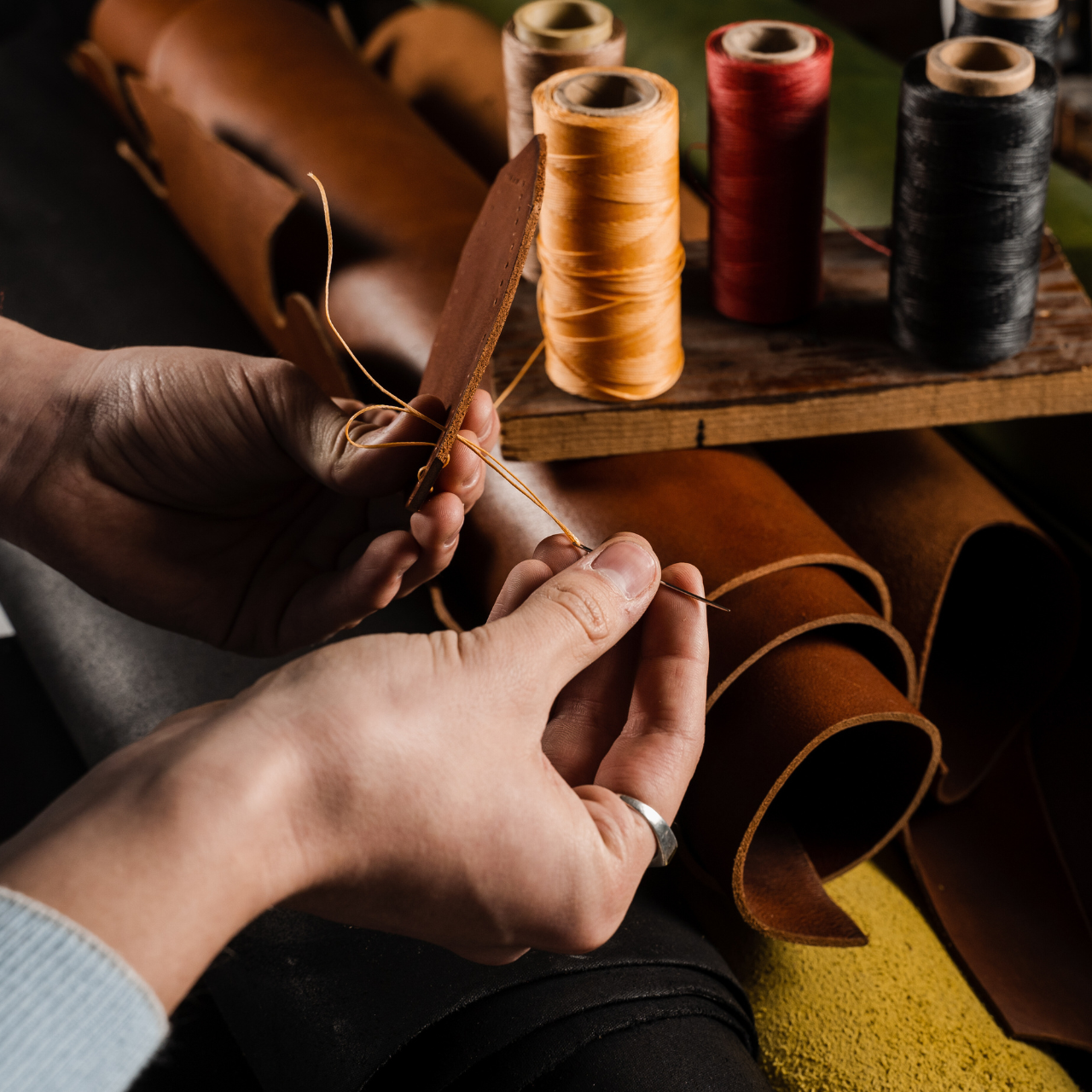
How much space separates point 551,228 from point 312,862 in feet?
2.28

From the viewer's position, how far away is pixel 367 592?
1.03 metres

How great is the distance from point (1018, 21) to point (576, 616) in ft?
3.21

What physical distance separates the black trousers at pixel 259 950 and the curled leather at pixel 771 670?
0.38 feet

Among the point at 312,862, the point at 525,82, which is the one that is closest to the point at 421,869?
the point at 312,862

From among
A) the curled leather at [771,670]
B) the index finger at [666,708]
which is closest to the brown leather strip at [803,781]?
the curled leather at [771,670]

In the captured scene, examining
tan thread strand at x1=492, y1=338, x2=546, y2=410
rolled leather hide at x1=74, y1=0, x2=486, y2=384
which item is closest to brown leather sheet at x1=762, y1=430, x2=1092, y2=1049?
tan thread strand at x1=492, y1=338, x2=546, y2=410

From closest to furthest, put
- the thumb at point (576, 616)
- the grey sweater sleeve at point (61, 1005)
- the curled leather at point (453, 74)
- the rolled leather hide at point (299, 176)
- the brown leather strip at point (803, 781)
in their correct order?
1. the grey sweater sleeve at point (61, 1005)
2. the thumb at point (576, 616)
3. the brown leather strip at point (803, 781)
4. the rolled leather hide at point (299, 176)
5. the curled leather at point (453, 74)

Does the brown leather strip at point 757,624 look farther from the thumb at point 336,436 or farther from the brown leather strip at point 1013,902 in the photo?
the brown leather strip at point 1013,902

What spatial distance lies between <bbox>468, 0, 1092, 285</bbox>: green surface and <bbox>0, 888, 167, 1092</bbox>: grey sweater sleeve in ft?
4.07

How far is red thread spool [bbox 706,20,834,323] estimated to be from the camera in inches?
41.9

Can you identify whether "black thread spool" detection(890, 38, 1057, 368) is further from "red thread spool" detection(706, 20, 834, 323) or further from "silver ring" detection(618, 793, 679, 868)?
"silver ring" detection(618, 793, 679, 868)

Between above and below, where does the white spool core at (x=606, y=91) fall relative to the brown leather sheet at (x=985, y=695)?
above

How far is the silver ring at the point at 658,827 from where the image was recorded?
0.76 meters

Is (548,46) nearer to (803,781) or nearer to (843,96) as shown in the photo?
(843,96)
